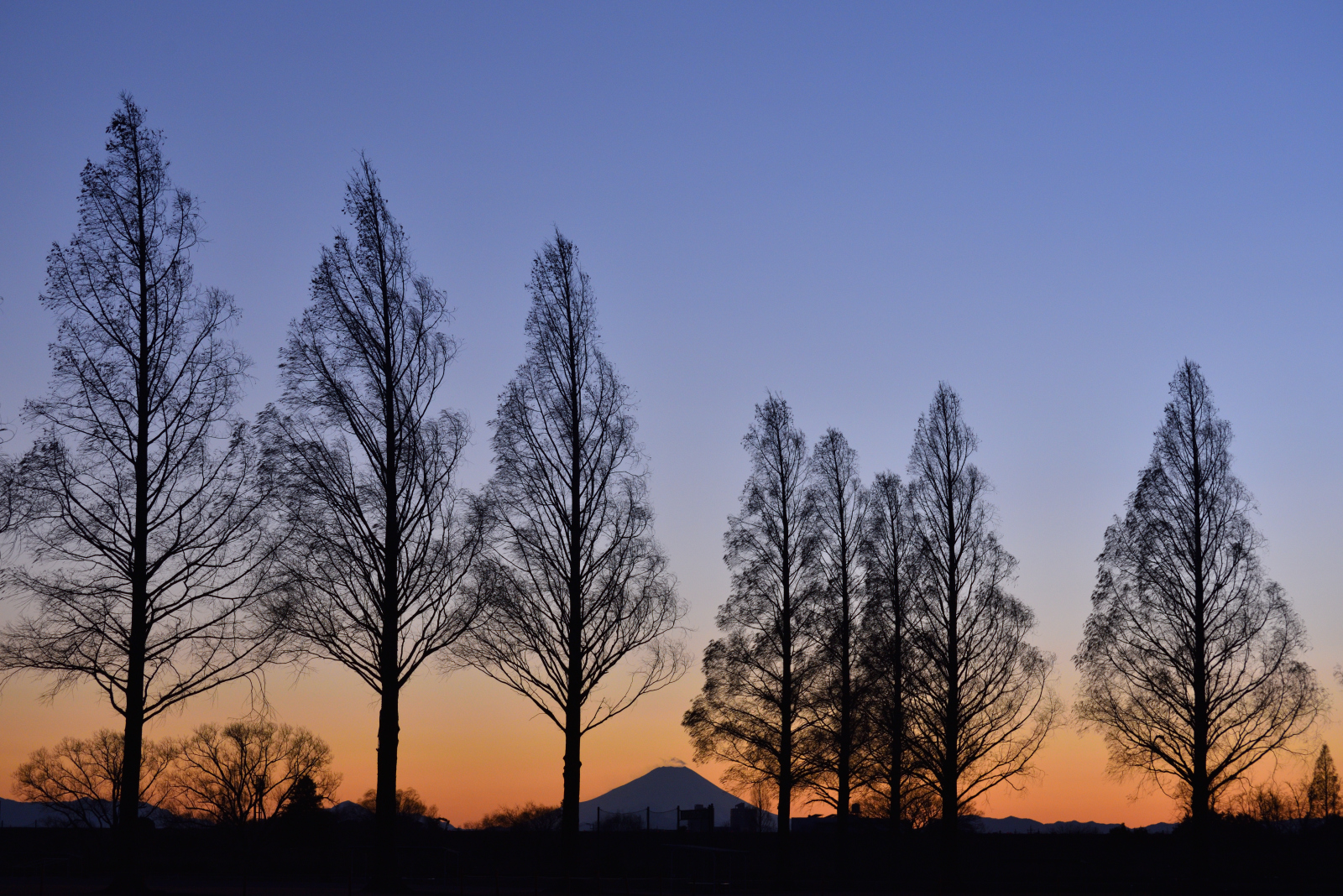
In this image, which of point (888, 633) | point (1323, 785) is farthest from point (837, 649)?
point (1323, 785)

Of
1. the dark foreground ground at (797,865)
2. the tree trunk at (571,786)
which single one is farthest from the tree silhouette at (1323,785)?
the tree trunk at (571,786)

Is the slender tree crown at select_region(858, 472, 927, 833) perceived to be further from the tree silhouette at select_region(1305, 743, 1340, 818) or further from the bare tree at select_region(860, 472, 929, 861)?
the tree silhouette at select_region(1305, 743, 1340, 818)

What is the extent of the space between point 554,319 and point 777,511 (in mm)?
10763

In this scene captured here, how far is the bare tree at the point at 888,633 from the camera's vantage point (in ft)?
117

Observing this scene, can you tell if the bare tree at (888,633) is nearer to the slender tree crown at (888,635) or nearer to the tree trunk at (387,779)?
the slender tree crown at (888,635)

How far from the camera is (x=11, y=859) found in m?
60.5

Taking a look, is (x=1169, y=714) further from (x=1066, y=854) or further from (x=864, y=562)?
(x=1066, y=854)

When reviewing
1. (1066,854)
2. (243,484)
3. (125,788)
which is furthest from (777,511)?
(1066,854)

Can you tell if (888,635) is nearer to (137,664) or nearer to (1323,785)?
(137,664)

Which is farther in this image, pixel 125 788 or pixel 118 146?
pixel 118 146

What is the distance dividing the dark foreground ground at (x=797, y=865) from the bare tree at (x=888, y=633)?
3671 mm

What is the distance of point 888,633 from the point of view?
37.9 m

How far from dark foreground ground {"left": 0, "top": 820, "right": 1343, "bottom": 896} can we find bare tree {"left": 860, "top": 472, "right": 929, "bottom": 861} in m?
3.67

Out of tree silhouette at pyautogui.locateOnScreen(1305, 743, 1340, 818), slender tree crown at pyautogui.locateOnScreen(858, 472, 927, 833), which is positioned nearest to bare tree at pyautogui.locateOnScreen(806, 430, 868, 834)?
slender tree crown at pyautogui.locateOnScreen(858, 472, 927, 833)
